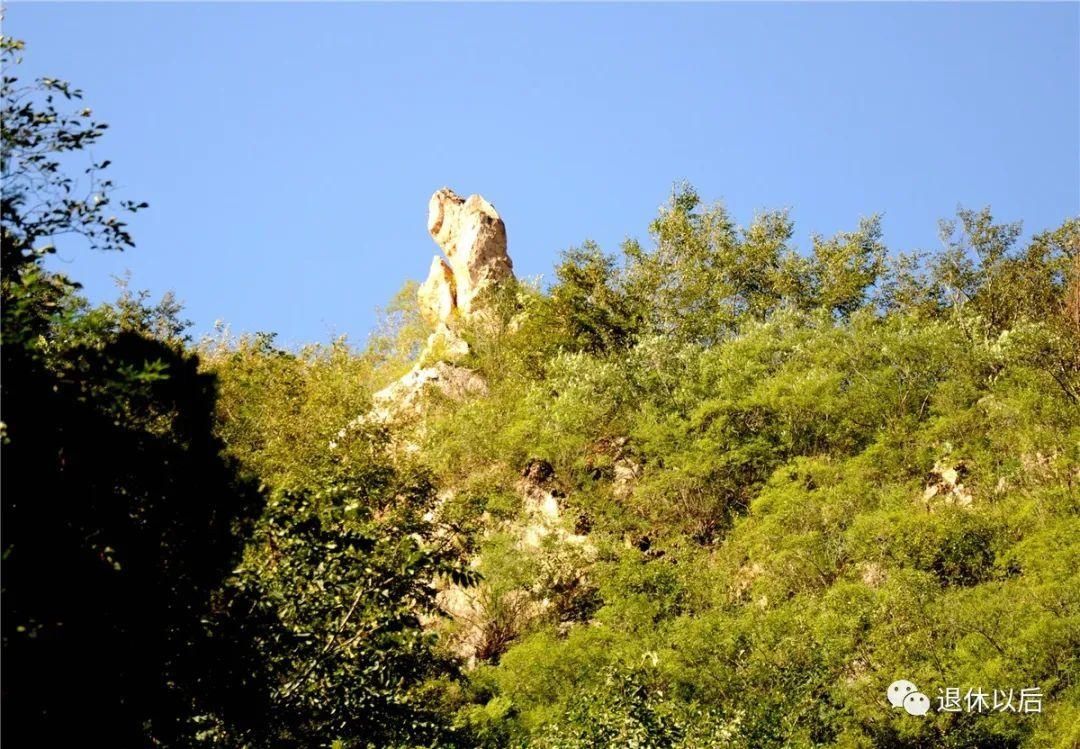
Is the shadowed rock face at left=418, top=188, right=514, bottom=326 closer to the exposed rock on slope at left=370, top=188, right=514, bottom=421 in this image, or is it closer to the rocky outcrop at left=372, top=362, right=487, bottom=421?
the exposed rock on slope at left=370, top=188, right=514, bottom=421

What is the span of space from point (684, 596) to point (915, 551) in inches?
168

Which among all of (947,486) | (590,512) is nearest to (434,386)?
(590,512)

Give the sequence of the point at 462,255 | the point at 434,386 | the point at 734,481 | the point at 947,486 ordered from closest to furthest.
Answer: the point at 947,486, the point at 734,481, the point at 434,386, the point at 462,255

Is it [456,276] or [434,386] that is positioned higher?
[456,276]

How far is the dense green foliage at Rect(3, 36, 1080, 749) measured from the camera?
911 centimetres

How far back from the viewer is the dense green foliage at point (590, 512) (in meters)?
9.11

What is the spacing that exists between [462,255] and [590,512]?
16.8 metres

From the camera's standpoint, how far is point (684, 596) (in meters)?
27.0

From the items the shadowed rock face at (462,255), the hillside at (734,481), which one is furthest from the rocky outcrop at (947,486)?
the shadowed rock face at (462,255)

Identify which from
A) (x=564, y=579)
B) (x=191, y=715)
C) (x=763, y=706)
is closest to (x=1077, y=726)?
(x=763, y=706)

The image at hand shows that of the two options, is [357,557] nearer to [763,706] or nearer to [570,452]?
[763,706]

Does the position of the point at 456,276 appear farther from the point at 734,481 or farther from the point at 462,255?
the point at 734,481

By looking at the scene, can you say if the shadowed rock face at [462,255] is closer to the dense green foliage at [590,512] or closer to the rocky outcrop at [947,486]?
the dense green foliage at [590,512]

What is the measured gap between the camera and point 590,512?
1281 inches
